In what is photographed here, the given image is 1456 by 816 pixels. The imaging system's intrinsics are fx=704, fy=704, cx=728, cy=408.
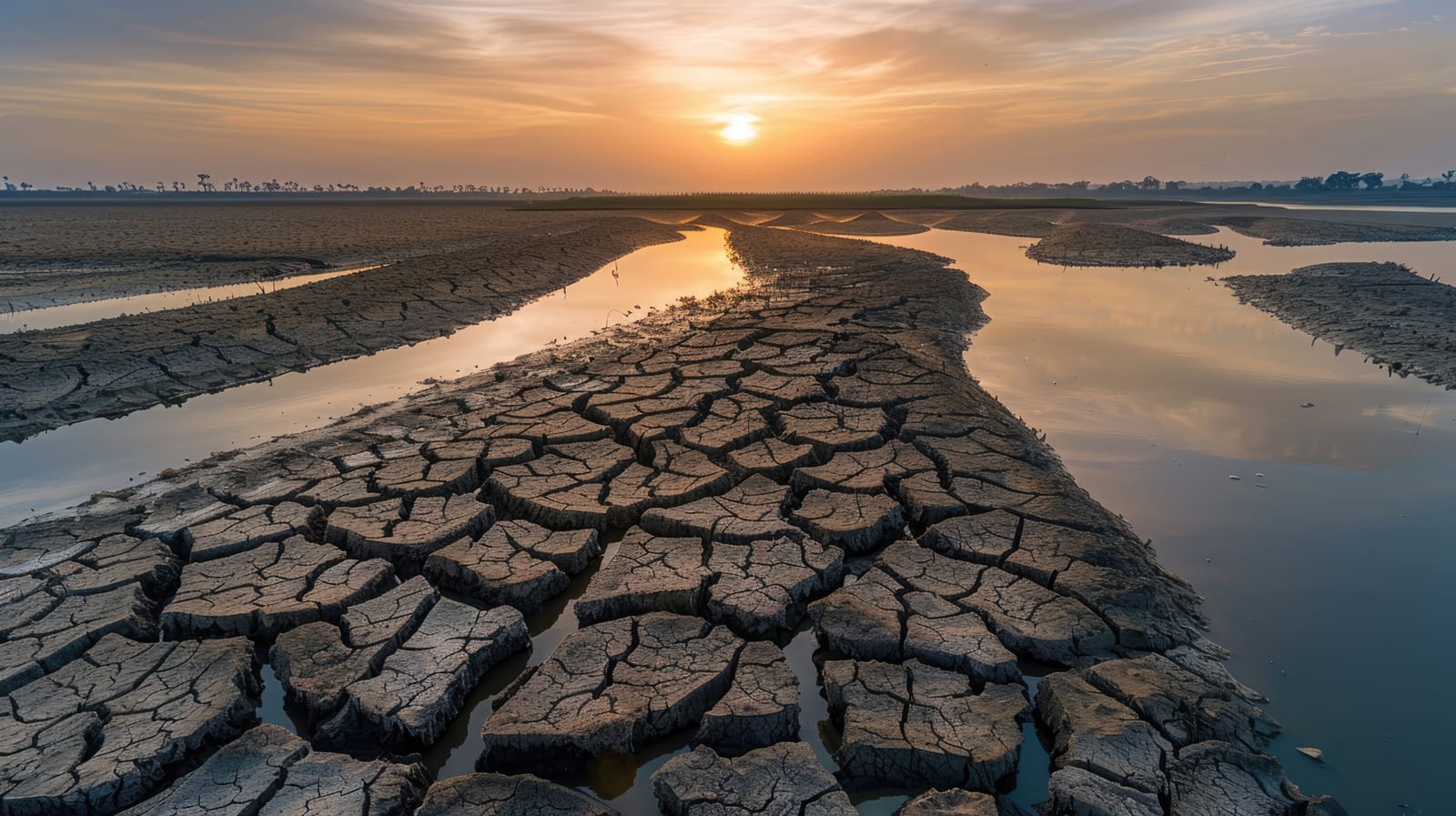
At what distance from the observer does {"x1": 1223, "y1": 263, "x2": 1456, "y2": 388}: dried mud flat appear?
7.30 meters

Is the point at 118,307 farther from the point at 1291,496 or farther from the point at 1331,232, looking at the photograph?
the point at 1331,232

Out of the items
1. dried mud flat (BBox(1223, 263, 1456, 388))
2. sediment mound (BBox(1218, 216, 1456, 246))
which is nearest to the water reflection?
dried mud flat (BBox(1223, 263, 1456, 388))

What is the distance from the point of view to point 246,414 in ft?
19.4

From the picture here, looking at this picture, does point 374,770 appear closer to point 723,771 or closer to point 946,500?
point 723,771

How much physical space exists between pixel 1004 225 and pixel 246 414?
28.2 m

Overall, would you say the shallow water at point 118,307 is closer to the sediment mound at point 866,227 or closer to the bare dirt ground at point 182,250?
the bare dirt ground at point 182,250

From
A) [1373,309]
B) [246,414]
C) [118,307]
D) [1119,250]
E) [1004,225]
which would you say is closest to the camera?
[246,414]

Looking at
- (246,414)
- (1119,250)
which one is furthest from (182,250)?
(1119,250)

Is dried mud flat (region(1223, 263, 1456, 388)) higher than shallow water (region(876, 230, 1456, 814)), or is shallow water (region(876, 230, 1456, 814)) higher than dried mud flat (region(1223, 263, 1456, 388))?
dried mud flat (region(1223, 263, 1456, 388))

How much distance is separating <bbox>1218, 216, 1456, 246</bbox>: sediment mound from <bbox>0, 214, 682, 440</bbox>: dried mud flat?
2244cm

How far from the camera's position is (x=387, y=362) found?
25.0 ft

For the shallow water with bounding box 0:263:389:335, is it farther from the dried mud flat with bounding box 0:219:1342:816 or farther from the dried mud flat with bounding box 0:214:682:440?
the dried mud flat with bounding box 0:219:1342:816

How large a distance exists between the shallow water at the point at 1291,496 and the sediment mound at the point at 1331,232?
16374mm

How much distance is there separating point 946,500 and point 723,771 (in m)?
2.20
